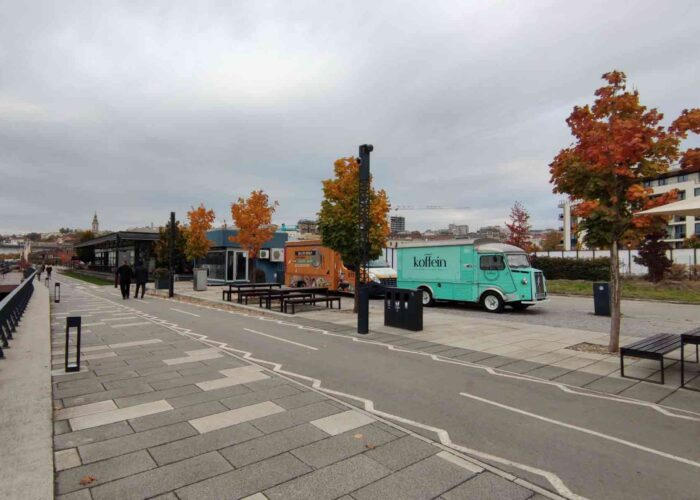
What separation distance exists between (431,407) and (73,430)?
402 centimetres

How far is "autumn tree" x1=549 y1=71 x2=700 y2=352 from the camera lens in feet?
26.3

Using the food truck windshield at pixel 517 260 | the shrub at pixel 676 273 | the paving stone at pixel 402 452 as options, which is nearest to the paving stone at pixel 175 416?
the paving stone at pixel 402 452

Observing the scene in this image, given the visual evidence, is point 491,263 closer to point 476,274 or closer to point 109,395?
point 476,274

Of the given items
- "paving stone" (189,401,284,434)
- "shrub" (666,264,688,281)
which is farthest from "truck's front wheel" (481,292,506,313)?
"shrub" (666,264,688,281)

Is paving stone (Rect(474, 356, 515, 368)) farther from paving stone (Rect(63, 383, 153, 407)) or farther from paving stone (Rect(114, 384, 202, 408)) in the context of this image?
paving stone (Rect(63, 383, 153, 407))

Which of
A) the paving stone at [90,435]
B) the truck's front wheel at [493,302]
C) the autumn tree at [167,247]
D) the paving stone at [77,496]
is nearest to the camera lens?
the paving stone at [77,496]

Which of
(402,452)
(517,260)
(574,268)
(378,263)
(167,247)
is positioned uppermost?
(167,247)

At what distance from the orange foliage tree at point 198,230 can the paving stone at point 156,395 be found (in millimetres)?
24042

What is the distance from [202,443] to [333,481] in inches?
58.3

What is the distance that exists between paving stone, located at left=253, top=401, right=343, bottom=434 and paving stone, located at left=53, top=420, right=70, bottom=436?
1.97 metres

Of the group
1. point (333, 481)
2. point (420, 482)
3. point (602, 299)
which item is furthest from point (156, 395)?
point (602, 299)

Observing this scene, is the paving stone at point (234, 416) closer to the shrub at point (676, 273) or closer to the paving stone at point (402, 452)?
the paving stone at point (402, 452)

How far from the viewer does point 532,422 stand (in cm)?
479

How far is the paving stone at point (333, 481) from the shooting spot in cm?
322
